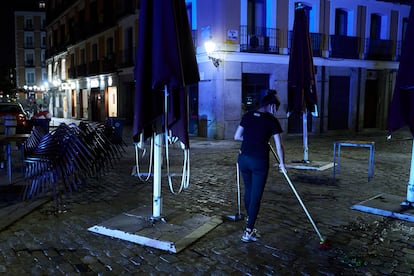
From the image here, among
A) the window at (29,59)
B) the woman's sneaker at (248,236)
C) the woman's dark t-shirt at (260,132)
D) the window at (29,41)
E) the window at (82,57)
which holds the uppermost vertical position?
the window at (29,41)

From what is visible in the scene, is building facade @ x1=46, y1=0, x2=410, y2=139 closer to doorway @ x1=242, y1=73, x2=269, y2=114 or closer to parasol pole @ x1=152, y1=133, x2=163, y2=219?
doorway @ x1=242, y1=73, x2=269, y2=114

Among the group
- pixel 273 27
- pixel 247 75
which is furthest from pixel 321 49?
pixel 247 75

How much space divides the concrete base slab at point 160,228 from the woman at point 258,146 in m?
0.64

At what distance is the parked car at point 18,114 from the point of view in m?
15.0

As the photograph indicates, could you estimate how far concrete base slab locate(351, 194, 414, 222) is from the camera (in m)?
5.65

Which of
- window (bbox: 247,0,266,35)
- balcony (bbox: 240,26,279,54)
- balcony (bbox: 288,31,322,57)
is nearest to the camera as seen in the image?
balcony (bbox: 240,26,279,54)

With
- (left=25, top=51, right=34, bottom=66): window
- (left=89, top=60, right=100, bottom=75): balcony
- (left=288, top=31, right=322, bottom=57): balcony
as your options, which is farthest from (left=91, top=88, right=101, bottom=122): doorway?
(left=25, top=51, right=34, bottom=66): window

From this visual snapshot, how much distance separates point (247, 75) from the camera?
17938 millimetres

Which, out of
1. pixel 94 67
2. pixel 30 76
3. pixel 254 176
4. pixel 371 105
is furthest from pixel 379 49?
pixel 30 76

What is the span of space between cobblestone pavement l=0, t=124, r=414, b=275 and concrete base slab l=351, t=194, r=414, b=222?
0.11 meters

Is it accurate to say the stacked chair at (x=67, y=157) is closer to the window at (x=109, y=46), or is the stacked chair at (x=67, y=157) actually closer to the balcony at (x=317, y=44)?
the balcony at (x=317, y=44)

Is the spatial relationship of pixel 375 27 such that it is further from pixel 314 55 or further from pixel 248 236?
pixel 248 236

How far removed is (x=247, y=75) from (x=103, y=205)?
500 inches

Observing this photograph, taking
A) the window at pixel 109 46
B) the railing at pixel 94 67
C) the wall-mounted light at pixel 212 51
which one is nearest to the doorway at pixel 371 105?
the wall-mounted light at pixel 212 51
